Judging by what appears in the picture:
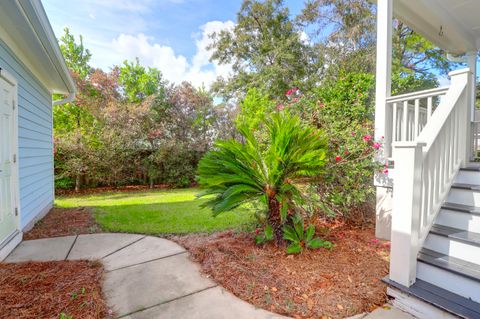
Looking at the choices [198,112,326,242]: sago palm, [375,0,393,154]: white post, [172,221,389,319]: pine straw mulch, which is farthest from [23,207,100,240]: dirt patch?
[375,0,393,154]: white post

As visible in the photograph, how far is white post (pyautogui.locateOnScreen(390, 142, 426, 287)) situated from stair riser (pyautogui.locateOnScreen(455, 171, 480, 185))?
111 centimetres

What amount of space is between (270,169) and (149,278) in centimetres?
159

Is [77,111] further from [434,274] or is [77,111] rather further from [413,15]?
[434,274]

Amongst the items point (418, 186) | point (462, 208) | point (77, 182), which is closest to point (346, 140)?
point (462, 208)

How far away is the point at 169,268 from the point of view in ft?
8.32

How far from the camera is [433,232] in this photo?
2.16 meters

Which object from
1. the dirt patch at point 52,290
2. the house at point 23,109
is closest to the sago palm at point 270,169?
the dirt patch at point 52,290

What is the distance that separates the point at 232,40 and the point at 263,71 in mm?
3038

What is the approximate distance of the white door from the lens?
3.20 metres

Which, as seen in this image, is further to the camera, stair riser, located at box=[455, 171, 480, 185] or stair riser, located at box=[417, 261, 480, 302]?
stair riser, located at box=[455, 171, 480, 185]

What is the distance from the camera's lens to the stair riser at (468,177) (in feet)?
8.16

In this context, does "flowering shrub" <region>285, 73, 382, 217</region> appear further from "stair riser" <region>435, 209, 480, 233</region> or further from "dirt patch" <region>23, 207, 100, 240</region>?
"dirt patch" <region>23, 207, 100, 240</region>

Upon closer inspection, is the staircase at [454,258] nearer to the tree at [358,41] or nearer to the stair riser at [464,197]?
the stair riser at [464,197]

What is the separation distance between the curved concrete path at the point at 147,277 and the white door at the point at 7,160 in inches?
14.3
